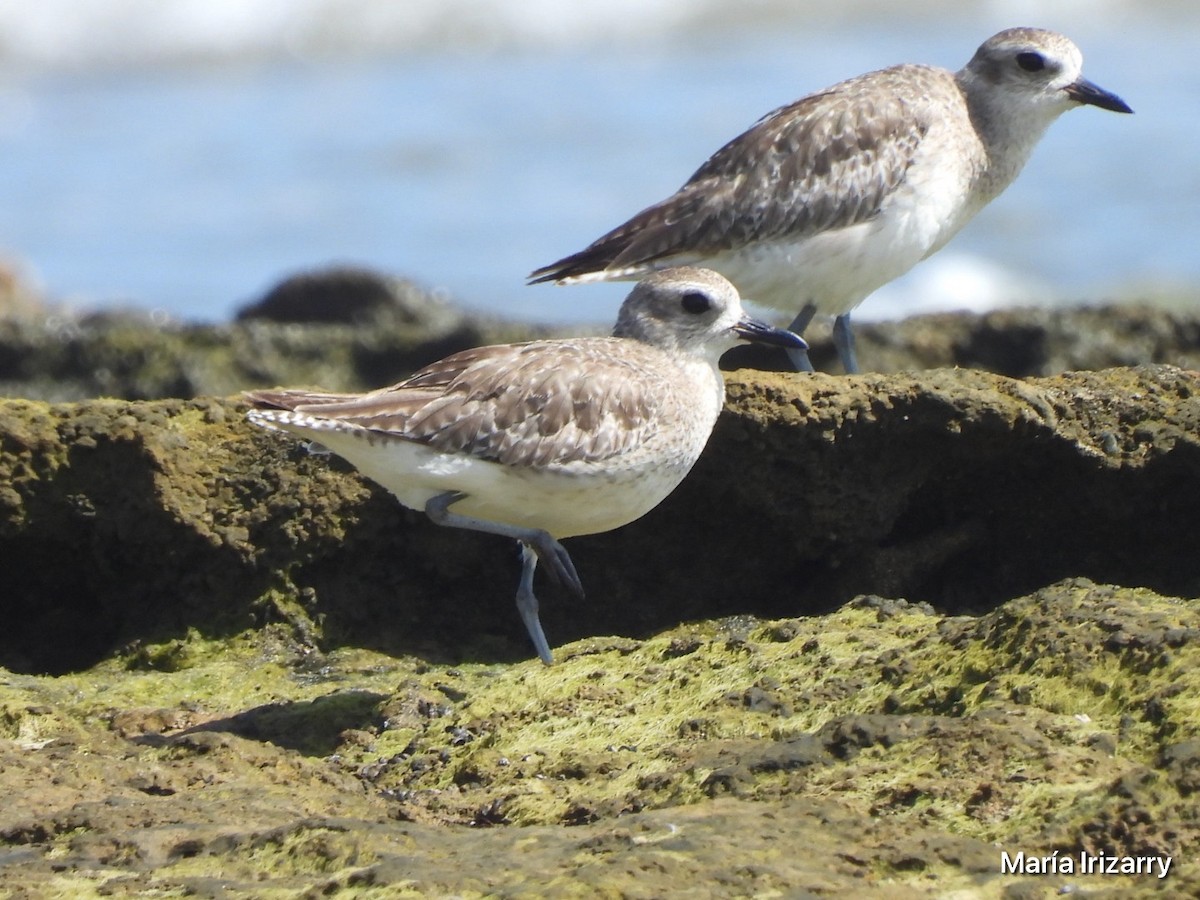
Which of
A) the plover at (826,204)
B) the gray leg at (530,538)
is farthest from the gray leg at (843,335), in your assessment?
the gray leg at (530,538)

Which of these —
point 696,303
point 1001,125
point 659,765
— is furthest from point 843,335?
point 659,765

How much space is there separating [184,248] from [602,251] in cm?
1351

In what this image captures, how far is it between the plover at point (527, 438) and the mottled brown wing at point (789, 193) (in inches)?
96.8

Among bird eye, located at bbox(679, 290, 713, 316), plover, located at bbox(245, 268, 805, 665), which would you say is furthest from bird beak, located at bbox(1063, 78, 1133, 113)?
plover, located at bbox(245, 268, 805, 665)

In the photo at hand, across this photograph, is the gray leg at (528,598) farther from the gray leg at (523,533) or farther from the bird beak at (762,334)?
the bird beak at (762,334)

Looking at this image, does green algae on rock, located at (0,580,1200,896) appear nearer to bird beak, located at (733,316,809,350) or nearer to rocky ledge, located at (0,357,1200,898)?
rocky ledge, located at (0,357,1200,898)

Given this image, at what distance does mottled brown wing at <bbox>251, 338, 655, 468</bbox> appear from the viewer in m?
6.57

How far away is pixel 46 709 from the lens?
240 inches

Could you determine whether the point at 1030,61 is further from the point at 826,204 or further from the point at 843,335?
the point at 843,335

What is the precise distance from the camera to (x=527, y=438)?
668cm

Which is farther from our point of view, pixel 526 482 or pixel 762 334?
pixel 762 334

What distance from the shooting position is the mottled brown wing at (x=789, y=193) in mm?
9383

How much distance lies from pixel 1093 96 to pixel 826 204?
1748 millimetres

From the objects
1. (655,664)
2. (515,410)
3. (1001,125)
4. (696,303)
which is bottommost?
(655,664)
